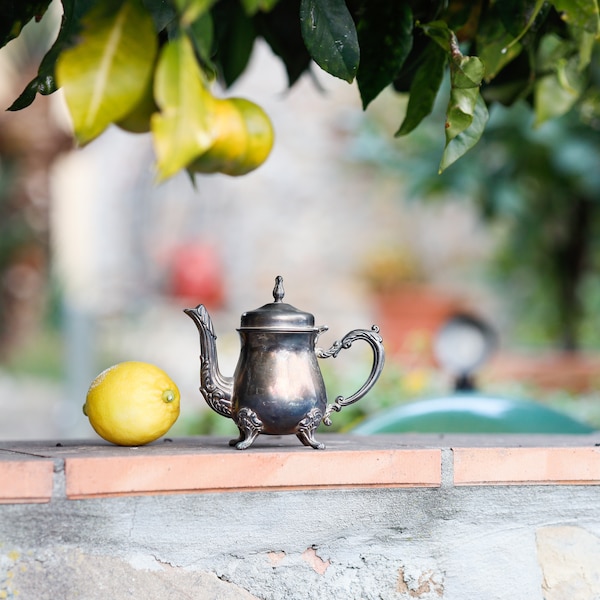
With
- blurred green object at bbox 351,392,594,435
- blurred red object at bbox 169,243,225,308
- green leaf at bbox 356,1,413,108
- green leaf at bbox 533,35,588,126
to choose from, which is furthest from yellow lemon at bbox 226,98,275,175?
blurred red object at bbox 169,243,225,308

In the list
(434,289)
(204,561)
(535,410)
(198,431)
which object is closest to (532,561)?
(204,561)

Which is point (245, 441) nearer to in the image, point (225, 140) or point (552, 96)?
point (225, 140)

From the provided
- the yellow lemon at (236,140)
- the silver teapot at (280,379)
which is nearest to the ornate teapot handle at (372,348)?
the silver teapot at (280,379)

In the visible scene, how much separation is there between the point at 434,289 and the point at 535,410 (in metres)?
5.06

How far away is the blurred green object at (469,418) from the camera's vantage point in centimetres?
182

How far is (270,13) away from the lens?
Answer: 3.99 ft

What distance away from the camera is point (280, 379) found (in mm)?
1088

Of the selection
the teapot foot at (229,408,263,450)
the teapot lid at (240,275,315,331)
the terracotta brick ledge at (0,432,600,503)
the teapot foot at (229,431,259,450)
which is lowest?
the terracotta brick ledge at (0,432,600,503)

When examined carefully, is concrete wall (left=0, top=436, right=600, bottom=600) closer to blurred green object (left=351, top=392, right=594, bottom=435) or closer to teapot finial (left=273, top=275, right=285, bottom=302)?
teapot finial (left=273, top=275, right=285, bottom=302)

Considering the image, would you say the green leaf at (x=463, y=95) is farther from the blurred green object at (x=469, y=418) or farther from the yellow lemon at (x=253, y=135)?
the blurred green object at (x=469, y=418)

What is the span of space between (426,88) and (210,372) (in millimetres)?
446

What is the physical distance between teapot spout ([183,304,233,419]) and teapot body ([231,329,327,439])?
0.05 metres

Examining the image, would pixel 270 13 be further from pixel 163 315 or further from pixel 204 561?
pixel 163 315

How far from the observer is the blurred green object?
1.82 m
